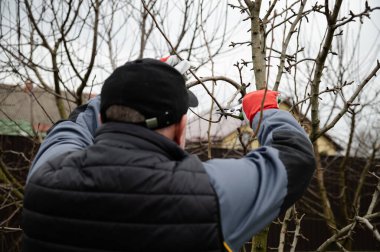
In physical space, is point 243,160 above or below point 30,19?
below

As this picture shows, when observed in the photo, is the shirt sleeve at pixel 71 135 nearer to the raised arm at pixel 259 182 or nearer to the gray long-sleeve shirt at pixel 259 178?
the gray long-sleeve shirt at pixel 259 178

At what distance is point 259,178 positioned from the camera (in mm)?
1146

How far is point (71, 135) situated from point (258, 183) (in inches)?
29.5

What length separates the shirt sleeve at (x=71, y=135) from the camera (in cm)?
131

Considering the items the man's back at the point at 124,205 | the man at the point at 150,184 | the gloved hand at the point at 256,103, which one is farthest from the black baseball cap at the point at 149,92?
the gloved hand at the point at 256,103

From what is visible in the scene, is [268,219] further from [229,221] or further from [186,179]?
[186,179]

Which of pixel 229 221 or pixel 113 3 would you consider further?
pixel 113 3

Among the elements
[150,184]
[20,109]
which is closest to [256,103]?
[150,184]

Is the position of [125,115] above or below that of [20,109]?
above

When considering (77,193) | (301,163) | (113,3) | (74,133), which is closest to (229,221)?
(301,163)

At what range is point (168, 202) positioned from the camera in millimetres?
1027

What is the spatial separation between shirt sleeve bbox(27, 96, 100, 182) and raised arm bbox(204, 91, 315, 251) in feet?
1.79

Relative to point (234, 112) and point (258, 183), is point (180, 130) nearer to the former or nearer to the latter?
point (258, 183)

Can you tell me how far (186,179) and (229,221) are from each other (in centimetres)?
18
